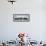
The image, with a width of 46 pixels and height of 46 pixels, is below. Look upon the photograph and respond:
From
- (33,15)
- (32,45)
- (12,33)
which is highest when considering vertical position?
(33,15)

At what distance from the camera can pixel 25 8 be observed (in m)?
4.12

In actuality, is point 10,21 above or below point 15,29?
above

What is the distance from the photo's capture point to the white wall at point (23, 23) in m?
4.09

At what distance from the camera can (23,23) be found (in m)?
4.14

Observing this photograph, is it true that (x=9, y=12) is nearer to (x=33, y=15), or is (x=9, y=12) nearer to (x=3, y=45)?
(x=33, y=15)

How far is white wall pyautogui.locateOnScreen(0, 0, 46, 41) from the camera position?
4094 millimetres

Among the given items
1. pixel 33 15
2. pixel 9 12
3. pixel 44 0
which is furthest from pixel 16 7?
pixel 44 0

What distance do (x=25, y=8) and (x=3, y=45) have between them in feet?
4.93

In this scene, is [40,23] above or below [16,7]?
below

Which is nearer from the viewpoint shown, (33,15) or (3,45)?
(3,45)

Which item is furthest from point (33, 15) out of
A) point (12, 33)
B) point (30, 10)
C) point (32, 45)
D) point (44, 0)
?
point (32, 45)

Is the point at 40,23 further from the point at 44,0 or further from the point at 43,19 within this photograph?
the point at 44,0

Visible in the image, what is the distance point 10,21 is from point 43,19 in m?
1.03

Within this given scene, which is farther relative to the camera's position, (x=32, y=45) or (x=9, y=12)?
(x=9, y=12)
